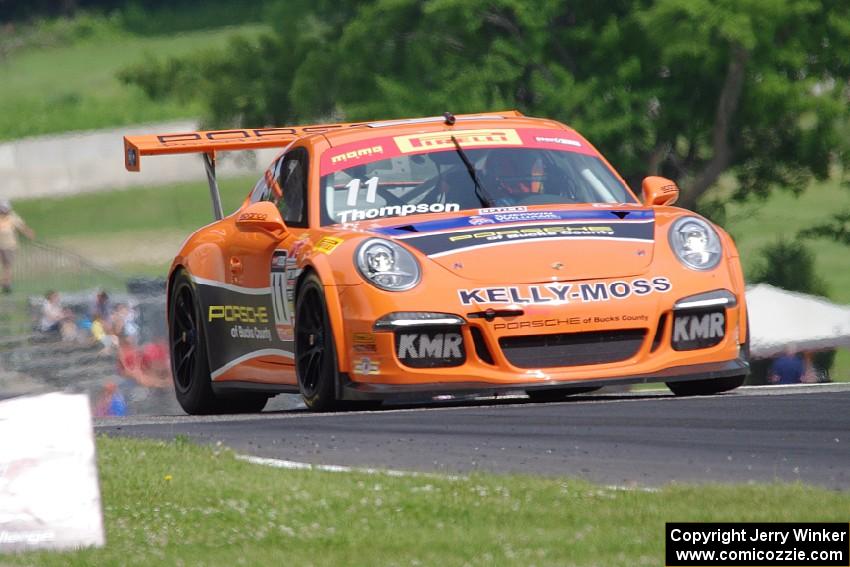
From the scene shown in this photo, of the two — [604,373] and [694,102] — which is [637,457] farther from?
[694,102]

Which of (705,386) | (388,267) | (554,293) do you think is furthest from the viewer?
(705,386)

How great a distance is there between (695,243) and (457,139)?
162 centimetres

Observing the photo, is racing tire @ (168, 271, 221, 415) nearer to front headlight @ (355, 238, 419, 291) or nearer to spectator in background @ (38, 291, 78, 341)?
front headlight @ (355, 238, 419, 291)

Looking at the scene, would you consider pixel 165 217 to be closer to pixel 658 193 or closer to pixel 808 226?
pixel 808 226

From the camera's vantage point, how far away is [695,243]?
31.0ft

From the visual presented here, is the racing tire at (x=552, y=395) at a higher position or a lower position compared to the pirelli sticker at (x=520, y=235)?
lower

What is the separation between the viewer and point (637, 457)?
7.28 m

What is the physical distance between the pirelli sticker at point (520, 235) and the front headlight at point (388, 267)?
11 centimetres

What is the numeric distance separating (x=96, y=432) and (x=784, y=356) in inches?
448

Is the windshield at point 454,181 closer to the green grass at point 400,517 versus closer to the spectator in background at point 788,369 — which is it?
the green grass at point 400,517

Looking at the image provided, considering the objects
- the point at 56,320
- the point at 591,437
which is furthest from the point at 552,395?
the point at 56,320

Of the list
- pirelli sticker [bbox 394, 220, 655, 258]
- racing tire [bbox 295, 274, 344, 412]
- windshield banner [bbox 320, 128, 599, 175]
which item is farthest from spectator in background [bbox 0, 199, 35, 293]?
pirelli sticker [bbox 394, 220, 655, 258]

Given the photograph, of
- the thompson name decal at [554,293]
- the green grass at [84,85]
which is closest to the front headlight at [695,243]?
the thompson name decal at [554,293]

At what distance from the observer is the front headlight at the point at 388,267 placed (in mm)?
9047
